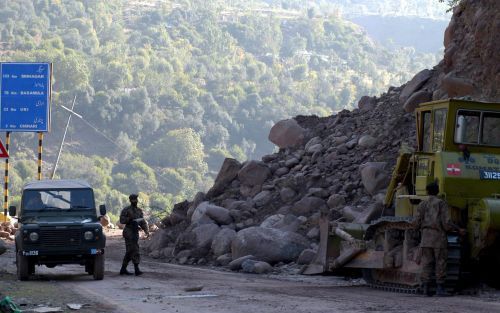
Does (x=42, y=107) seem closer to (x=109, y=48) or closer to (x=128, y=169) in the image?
(x=128, y=169)

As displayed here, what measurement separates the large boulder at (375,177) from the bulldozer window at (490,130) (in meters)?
9.46

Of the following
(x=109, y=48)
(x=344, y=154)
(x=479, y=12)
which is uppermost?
(x=109, y=48)

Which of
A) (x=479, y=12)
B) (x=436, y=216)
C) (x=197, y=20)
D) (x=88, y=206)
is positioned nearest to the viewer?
(x=436, y=216)

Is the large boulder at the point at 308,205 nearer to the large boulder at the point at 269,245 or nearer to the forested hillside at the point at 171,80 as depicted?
the large boulder at the point at 269,245

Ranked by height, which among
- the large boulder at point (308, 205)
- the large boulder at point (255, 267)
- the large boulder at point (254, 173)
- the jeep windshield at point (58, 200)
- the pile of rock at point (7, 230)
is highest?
the large boulder at point (254, 173)

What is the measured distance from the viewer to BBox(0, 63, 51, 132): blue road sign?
128 feet

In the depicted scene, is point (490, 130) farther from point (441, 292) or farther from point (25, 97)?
point (25, 97)

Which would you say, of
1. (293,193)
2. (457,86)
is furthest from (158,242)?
(457,86)

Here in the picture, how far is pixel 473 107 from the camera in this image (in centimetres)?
1870

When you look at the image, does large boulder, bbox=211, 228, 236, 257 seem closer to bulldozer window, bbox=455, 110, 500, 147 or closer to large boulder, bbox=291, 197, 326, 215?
large boulder, bbox=291, 197, 326, 215

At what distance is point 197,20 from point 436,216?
169445 millimetres

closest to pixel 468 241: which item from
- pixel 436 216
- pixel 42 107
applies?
pixel 436 216

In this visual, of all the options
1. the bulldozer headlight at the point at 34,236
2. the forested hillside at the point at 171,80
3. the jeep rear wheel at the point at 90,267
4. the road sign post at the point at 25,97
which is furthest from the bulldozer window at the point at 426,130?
the forested hillside at the point at 171,80

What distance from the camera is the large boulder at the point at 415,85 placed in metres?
32.9
